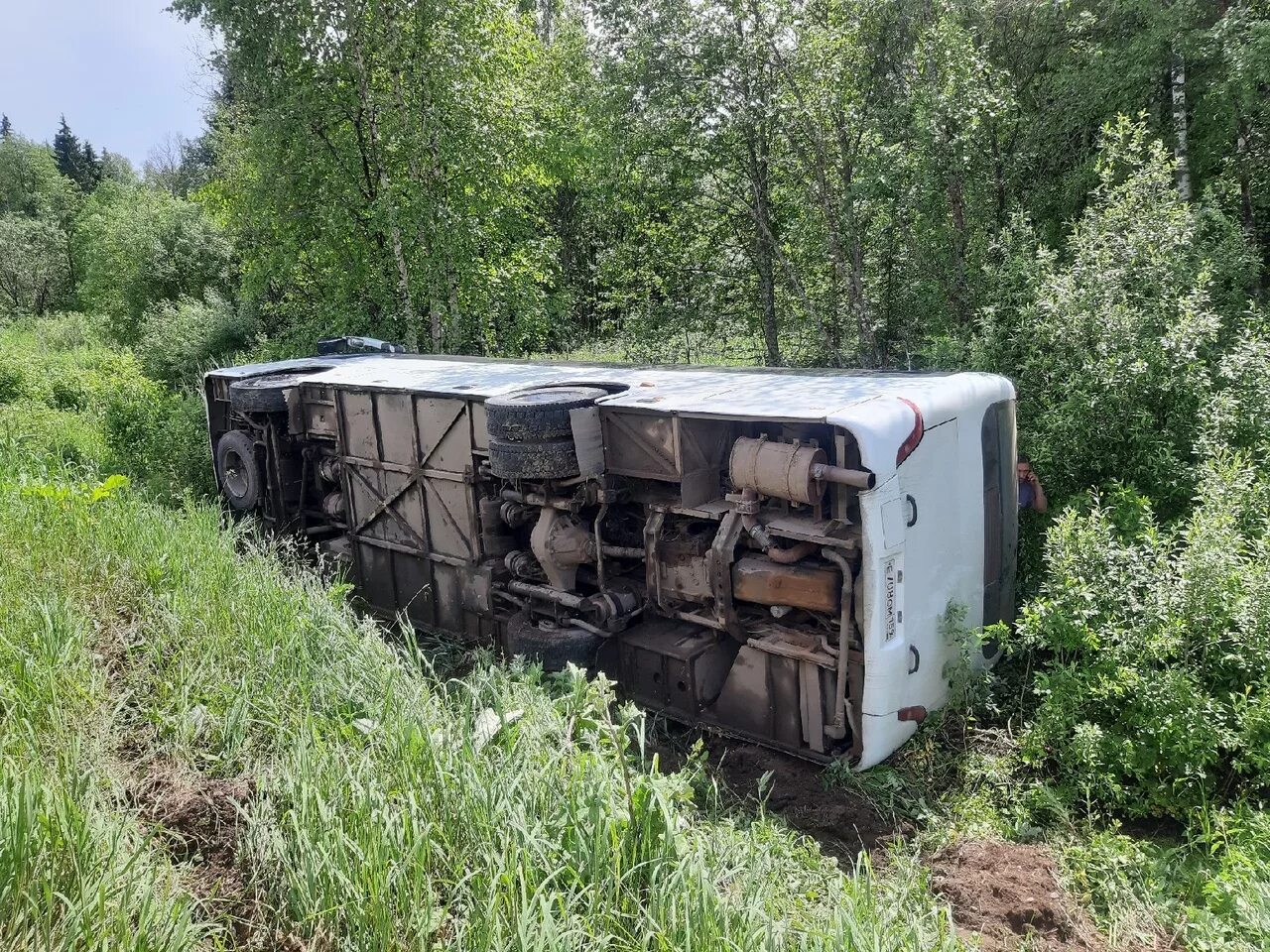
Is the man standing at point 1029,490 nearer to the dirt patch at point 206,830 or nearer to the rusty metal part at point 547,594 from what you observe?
the rusty metal part at point 547,594

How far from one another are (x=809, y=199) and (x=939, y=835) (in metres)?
9.88

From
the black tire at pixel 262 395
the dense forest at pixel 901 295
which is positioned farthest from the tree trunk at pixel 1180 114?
the black tire at pixel 262 395

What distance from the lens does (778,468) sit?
4609 mm

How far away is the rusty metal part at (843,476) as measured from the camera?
14.1 ft

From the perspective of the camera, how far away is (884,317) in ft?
41.8

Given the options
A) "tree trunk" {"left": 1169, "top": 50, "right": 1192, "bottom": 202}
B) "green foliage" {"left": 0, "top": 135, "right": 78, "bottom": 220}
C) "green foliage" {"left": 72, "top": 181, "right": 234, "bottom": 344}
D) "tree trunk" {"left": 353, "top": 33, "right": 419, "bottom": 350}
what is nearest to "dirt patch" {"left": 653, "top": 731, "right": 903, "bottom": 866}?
"tree trunk" {"left": 1169, "top": 50, "right": 1192, "bottom": 202}

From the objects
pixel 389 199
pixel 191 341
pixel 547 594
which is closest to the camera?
pixel 547 594

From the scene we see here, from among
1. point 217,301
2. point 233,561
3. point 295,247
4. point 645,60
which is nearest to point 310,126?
point 295,247

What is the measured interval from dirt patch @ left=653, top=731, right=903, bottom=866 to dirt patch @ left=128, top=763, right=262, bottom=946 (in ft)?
6.95

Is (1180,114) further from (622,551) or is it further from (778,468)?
(622,551)

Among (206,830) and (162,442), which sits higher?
(162,442)

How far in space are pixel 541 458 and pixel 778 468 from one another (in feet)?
5.23

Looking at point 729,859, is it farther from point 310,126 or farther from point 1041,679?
point 310,126

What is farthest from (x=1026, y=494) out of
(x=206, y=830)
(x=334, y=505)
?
(x=334, y=505)
